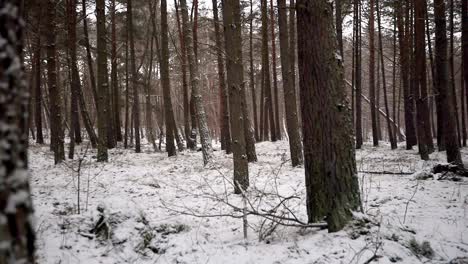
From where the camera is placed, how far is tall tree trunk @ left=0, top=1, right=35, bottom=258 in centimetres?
129

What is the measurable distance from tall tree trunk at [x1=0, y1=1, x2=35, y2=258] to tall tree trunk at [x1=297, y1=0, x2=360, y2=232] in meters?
3.45

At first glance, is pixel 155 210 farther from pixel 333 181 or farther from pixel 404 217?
pixel 404 217

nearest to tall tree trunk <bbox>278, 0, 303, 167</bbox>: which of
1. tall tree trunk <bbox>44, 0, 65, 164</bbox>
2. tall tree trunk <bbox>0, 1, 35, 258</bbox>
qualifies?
tall tree trunk <bbox>44, 0, 65, 164</bbox>

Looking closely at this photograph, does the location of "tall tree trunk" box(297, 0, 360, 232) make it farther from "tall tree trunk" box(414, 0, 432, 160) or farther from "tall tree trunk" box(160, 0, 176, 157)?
"tall tree trunk" box(160, 0, 176, 157)

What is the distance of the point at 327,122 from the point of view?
415 cm

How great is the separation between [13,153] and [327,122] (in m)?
3.54

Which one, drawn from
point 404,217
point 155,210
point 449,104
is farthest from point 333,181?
point 449,104

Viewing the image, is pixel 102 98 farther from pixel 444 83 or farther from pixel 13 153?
pixel 444 83

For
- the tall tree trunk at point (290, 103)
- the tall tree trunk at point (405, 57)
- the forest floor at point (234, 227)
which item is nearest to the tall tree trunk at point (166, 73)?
the tall tree trunk at point (290, 103)

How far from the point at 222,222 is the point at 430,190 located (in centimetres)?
431

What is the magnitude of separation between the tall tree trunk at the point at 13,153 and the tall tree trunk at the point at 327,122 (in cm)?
345

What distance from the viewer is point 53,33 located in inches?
378

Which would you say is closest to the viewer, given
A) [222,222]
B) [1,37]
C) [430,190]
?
[1,37]

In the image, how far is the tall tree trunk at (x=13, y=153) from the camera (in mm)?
1291
